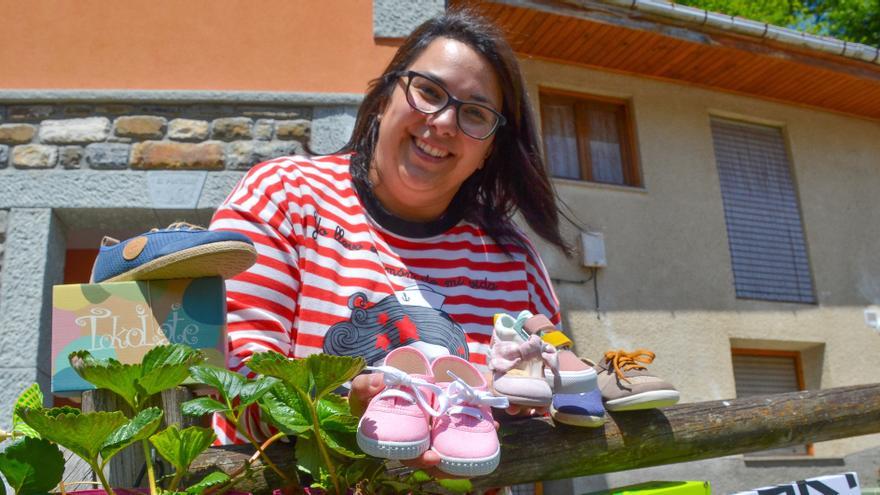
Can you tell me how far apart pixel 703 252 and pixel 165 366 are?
6.31 m

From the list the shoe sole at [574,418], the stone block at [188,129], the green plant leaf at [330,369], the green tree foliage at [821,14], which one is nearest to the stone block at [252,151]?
the stone block at [188,129]

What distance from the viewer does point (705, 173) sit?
677 centimetres

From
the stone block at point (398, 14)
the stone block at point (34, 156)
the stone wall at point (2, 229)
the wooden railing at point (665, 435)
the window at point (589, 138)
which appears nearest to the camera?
the wooden railing at point (665, 435)

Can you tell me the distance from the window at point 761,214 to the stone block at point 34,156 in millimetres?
5314

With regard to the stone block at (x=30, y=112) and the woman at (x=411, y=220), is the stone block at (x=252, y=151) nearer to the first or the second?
the stone block at (x=30, y=112)

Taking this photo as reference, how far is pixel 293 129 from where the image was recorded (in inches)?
144

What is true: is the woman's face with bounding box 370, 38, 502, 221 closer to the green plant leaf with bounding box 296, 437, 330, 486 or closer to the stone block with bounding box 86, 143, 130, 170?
the green plant leaf with bounding box 296, 437, 330, 486

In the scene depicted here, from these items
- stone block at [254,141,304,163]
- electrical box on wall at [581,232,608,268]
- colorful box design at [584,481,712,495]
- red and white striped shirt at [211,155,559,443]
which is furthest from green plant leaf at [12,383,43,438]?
electrical box on wall at [581,232,608,268]

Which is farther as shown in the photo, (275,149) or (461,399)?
(275,149)

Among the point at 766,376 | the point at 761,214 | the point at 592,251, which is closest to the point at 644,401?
the point at 592,251

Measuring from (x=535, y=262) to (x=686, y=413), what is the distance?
44cm

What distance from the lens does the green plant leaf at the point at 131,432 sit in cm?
72

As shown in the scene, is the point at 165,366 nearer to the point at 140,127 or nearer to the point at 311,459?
the point at 311,459

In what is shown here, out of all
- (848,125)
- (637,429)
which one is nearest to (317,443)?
(637,429)
